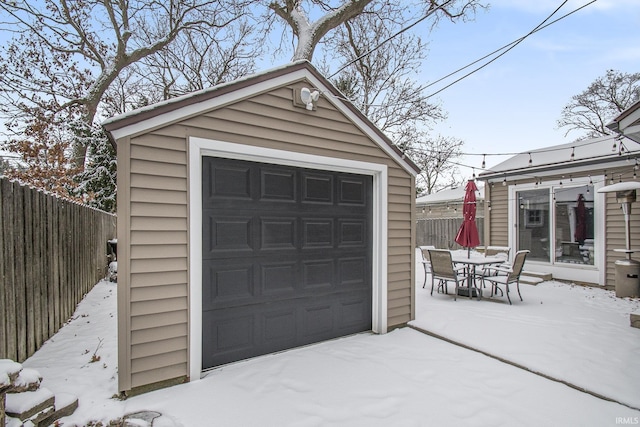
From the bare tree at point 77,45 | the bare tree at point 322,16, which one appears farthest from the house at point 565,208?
the bare tree at point 77,45

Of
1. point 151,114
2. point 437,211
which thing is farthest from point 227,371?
point 437,211

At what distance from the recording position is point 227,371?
3.04 metres

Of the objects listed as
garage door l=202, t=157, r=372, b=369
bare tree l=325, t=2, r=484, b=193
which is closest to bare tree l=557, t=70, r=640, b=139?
bare tree l=325, t=2, r=484, b=193

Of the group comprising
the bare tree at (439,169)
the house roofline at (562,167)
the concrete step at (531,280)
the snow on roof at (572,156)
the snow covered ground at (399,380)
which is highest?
the bare tree at (439,169)

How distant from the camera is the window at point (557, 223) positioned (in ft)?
23.7

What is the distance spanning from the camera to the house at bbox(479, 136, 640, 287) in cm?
671

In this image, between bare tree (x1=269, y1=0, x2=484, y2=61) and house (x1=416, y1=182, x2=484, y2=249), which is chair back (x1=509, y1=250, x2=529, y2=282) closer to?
house (x1=416, y1=182, x2=484, y2=249)

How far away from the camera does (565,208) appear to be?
24.8ft

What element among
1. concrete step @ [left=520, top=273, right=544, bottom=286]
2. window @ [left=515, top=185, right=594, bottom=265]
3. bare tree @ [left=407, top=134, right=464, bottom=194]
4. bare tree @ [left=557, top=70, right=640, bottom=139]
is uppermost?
bare tree @ [left=557, top=70, right=640, bottom=139]

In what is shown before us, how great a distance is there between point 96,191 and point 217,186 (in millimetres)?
9493

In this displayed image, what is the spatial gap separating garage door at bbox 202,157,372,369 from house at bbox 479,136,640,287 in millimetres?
6031

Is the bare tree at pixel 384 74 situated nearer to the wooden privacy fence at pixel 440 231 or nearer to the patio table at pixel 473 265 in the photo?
the wooden privacy fence at pixel 440 231

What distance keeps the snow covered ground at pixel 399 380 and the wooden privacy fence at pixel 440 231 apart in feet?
25.5

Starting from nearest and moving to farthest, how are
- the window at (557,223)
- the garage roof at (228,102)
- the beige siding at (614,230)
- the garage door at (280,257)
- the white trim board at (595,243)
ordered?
the garage roof at (228,102) → the garage door at (280,257) → the beige siding at (614,230) → the white trim board at (595,243) → the window at (557,223)
